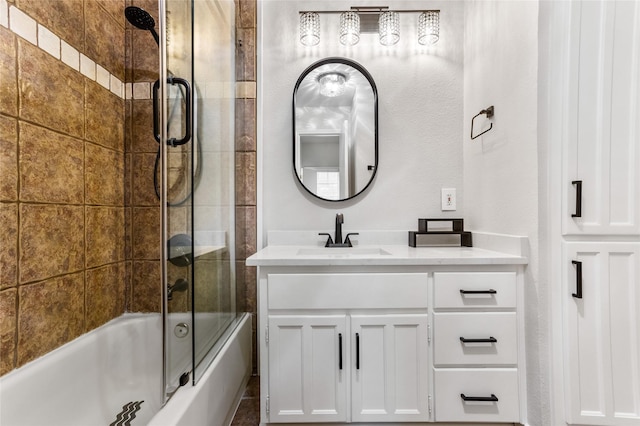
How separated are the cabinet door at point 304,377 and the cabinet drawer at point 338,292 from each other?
0.24ft

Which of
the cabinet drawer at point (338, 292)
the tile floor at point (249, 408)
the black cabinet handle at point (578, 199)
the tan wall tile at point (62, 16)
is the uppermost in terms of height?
the tan wall tile at point (62, 16)

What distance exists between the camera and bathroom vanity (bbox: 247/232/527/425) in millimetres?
1266

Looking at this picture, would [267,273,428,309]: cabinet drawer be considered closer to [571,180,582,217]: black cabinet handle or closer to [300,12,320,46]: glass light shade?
[571,180,582,217]: black cabinet handle

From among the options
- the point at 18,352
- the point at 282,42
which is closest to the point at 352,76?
the point at 282,42

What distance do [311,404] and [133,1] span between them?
2.15 m

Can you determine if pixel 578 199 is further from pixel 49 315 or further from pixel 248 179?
pixel 49 315

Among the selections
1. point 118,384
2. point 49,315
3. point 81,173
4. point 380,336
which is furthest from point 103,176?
point 380,336

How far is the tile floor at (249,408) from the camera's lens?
1411 millimetres

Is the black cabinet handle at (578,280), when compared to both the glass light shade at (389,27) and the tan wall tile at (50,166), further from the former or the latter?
the tan wall tile at (50,166)

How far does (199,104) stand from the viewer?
1.19m

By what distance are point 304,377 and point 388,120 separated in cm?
146

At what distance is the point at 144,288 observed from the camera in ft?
5.30

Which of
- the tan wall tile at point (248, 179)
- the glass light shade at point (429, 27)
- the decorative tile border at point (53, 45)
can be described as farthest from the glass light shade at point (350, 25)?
the decorative tile border at point (53, 45)

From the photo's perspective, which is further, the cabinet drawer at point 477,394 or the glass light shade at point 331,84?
the glass light shade at point 331,84
